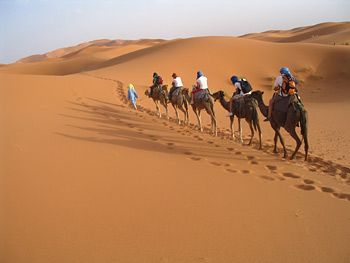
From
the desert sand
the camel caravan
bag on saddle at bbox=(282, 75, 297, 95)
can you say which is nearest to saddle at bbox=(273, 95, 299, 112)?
the camel caravan

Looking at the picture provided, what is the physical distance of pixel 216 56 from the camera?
2780cm

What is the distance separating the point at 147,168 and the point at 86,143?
223 centimetres

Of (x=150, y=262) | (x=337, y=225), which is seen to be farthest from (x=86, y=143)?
(x=337, y=225)

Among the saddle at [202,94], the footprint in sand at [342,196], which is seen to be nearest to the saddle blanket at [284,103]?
the footprint in sand at [342,196]

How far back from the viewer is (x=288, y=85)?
655 cm

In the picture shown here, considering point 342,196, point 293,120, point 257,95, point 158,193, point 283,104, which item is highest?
point 257,95

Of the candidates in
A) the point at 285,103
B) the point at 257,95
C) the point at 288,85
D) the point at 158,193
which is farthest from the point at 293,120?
the point at 158,193

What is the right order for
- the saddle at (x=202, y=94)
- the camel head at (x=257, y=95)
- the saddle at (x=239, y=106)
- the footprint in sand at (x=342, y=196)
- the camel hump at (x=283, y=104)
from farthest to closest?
the saddle at (x=202, y=94) → the saddle at (x=239, y=106) → the camel head at (x=257, y=95) → the camel hump at (x=283, y=104) → the footprint in sand at (x=342, y=196)

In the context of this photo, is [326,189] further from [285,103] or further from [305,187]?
[285,103]

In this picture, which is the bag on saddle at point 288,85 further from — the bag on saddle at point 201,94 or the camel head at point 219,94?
the bag on saddle at point 201,94

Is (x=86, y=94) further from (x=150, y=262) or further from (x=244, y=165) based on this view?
(x=150, y=262)

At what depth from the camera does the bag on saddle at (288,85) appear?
652 centimetres

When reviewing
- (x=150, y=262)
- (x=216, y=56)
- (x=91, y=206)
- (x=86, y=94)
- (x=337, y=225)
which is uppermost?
(x=216, y=56)

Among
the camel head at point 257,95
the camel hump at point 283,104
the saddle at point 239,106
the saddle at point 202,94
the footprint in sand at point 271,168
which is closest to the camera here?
the footprint in sand at point 271,168
